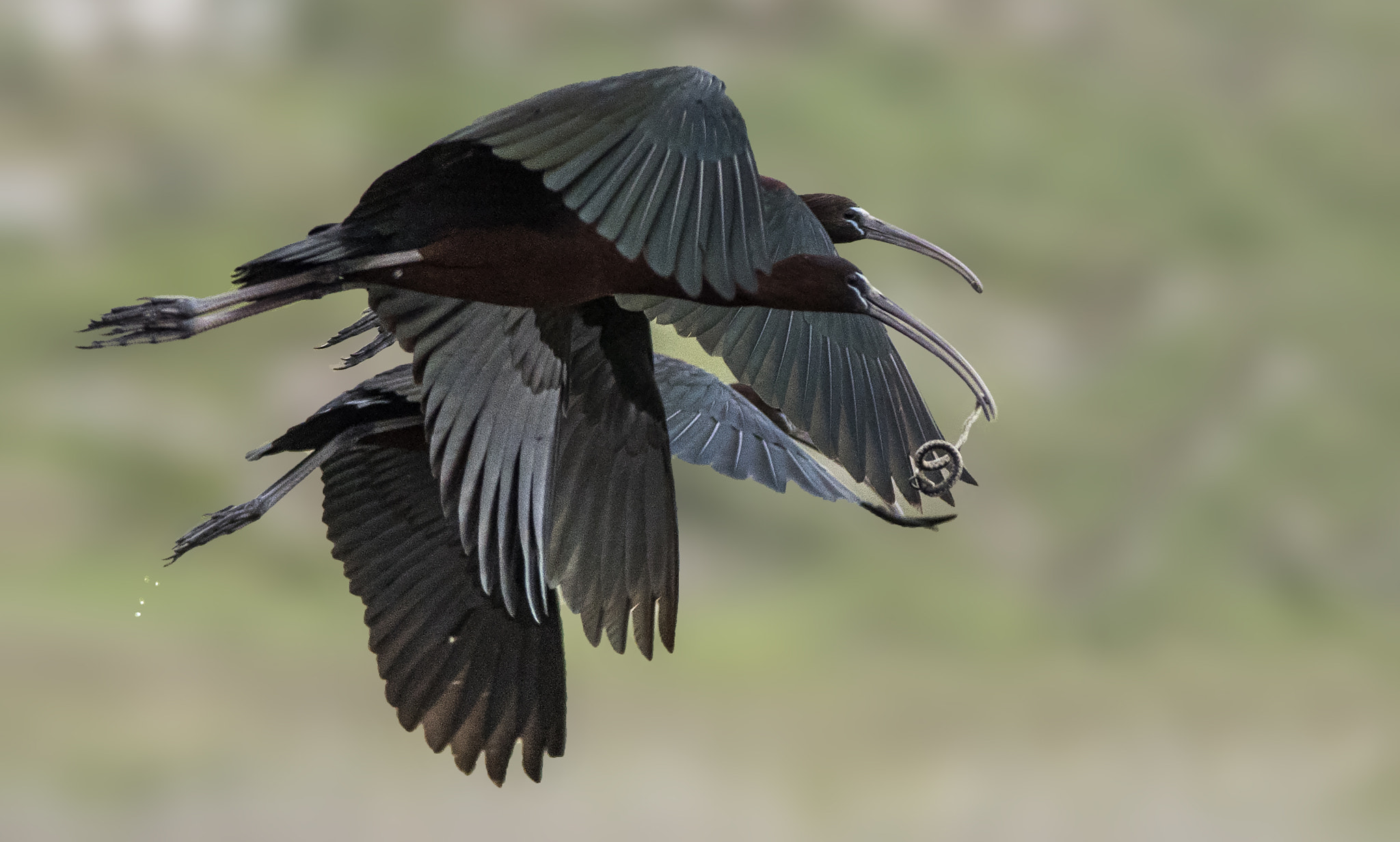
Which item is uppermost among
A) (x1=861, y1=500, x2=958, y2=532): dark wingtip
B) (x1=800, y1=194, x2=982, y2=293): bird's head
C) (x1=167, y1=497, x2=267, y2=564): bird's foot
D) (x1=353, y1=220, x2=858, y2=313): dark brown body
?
(x1=800, y1=194, x2=982, y2=293): bird's head

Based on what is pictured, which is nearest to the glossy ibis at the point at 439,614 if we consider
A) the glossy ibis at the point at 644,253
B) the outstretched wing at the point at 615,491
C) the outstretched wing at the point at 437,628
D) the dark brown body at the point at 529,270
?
the outstretched wing at the point at 437,628

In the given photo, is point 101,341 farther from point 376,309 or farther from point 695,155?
point 695,155

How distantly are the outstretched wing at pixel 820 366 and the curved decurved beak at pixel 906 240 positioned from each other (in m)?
0.18

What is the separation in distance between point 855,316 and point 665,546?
49 cm

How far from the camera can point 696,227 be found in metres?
1.74

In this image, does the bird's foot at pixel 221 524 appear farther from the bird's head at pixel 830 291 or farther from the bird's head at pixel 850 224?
the bird's head at pixel 850 224

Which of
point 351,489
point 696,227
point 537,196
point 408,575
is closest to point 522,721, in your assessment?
point 408,575

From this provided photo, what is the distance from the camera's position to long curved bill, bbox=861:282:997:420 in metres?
2.17

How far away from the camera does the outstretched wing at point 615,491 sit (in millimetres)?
2402

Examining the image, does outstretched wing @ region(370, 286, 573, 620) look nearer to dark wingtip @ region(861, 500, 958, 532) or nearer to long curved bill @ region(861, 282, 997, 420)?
long curved bill @ region(861, 282, 997, 420)

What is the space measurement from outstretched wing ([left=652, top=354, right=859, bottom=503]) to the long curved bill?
15.4 inches

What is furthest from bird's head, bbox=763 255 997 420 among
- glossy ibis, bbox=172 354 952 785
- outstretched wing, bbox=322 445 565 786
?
outstretched wing, bbox=322 445 565 786

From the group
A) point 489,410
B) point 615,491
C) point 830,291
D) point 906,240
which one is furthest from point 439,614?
point 906,240

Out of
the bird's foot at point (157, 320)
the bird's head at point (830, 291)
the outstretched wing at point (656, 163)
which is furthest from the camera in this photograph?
the bird's head at point (830, 291)
